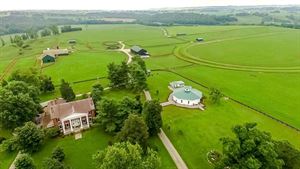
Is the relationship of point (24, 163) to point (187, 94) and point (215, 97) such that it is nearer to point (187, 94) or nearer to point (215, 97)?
point (187, 94)

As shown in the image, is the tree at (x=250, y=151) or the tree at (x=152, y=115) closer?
the tree at (x=250, y=151)

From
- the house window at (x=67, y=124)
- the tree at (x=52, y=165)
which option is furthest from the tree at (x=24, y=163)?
the house window at (x=67, y=124)

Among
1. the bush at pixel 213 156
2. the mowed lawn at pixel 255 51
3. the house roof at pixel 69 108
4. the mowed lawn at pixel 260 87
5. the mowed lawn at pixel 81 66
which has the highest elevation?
the house roof at pixel 69 108

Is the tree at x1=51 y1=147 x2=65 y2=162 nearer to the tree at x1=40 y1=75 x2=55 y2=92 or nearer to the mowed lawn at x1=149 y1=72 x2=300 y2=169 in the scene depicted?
the mowed lawn at x1=149 y1=72 x2=300 y2=169

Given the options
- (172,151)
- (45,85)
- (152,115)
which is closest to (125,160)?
(172,151)

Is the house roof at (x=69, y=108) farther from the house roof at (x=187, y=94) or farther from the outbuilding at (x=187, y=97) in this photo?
the house roof at (x=187, y=94)

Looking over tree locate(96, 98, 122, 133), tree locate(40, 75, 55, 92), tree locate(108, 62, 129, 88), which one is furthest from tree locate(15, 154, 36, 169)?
tree locate(108, 62, 129, 88)
